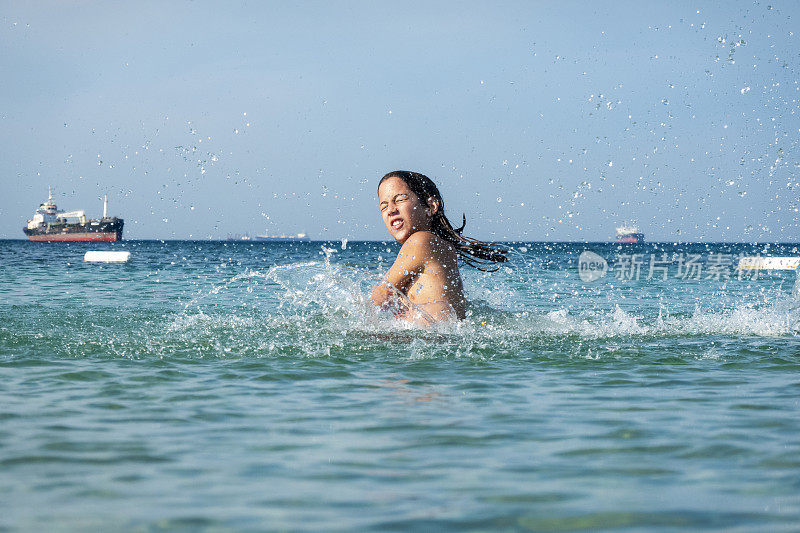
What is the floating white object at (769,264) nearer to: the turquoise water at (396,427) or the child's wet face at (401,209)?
the turquoise water at (396,427)

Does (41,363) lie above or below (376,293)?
below

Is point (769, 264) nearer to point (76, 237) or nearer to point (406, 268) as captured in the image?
point (406, 268)

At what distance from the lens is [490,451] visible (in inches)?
141

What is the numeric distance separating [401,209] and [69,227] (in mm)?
94836

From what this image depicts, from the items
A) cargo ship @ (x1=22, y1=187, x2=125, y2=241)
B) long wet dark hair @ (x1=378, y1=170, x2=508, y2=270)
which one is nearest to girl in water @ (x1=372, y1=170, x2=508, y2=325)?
long wet dark hair @ (x1=378, y1=170, x2=508, y2=270)

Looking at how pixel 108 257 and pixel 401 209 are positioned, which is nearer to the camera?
pixel 401 209

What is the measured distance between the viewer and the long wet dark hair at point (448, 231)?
23.2ft

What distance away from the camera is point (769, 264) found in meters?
35.2

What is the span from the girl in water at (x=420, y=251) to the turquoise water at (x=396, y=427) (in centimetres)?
28

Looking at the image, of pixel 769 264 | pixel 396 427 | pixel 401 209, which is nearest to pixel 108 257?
pixel 769 264

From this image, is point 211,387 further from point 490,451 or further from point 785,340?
point 785,340

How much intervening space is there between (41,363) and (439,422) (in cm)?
357

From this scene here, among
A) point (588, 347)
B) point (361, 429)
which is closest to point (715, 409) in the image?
point (361, 429)

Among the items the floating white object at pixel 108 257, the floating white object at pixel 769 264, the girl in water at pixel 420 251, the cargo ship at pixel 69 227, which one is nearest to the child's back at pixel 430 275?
the girl in water at pixel 420 251
